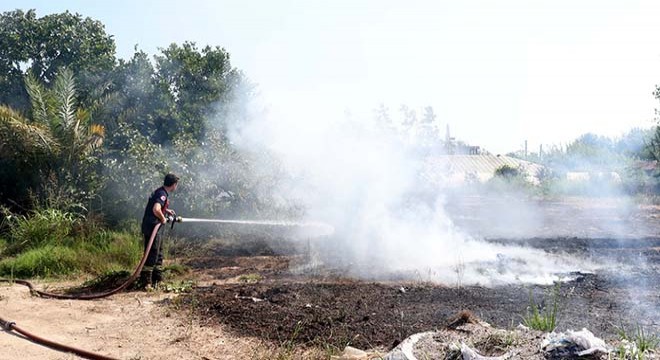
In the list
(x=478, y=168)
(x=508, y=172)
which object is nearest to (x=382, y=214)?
(x=508, y=172)

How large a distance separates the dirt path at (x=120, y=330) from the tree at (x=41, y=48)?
13347mm

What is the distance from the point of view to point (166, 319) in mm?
6535

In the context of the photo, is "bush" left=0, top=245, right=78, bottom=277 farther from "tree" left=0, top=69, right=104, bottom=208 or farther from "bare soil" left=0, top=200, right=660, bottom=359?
"tree" left=0, top=69, right=104, bottom=208

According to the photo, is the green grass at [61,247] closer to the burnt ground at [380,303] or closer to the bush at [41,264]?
the bush at [41,264]

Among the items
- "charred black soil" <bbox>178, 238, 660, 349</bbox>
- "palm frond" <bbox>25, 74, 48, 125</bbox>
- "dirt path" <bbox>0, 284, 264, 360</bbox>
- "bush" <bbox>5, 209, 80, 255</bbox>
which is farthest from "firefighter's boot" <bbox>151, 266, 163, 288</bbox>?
"palm frond" <bbox>25, 74, 48, 125</bbox>

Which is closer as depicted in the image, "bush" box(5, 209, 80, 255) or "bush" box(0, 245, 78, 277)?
"bush" box(0, 245, 78, 277)

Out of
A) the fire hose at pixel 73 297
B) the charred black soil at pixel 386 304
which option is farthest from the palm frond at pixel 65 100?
the charred black soil at pixel 386 304

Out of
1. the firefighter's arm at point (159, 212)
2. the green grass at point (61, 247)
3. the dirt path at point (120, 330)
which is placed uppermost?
the firefighter's arm at point (159, 212)

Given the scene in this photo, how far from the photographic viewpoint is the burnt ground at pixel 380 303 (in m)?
5.81

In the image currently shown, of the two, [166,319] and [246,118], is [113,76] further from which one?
[166,319]

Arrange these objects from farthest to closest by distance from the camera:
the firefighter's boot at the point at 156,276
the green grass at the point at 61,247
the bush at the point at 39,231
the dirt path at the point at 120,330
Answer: the bush at the point at 39,231 < the green grass at the point at 61,247 < the firefighter's boot at the point at 156,276 < the dirt path at the point at 120,330

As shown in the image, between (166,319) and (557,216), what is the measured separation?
53.0ft

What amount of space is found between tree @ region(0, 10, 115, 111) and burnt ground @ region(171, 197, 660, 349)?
12.9 m

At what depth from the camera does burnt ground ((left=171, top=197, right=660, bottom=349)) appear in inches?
229
